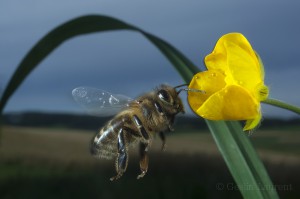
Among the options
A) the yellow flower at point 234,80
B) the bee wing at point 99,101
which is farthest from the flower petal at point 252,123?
the bee wing at point 99,101

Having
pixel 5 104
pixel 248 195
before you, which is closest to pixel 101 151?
pixel 248 195

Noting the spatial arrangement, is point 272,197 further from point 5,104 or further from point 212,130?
point 5,104

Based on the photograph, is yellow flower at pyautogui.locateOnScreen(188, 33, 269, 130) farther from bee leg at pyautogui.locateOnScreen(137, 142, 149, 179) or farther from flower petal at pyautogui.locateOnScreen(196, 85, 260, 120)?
bee leg at pyautogui.locateOnScreen(137, 142, 149, 179)

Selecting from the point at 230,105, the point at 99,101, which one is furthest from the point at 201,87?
the point at 99,101

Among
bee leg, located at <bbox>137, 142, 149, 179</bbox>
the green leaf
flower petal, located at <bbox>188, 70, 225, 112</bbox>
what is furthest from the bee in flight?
the green leaf

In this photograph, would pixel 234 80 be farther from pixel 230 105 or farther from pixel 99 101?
pixel 99 101
